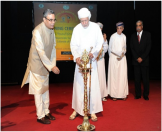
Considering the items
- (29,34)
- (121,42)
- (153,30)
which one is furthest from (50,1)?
(153,30)

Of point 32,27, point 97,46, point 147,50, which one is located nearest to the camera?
point 97,46

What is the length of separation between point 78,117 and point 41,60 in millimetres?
1218

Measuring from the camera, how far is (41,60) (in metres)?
3.50

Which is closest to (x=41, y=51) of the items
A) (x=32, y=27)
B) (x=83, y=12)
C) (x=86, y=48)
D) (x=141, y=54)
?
(x=86, y=48)

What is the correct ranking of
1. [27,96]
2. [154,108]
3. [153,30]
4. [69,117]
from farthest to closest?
[153,30] < [27,96] < [154,108] < [69,117]

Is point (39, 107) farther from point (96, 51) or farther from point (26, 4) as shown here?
point (26, 4)

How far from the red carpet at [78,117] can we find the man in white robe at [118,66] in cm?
22

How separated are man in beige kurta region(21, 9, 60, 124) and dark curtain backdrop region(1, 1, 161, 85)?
4063 mm

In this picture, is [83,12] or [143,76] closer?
[83,12]

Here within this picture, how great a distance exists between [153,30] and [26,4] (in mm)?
4696

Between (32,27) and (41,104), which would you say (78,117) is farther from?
(32,27)

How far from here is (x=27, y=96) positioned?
578 centimetres

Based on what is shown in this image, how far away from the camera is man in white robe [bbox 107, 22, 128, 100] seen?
522cm

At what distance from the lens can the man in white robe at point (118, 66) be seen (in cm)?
522
